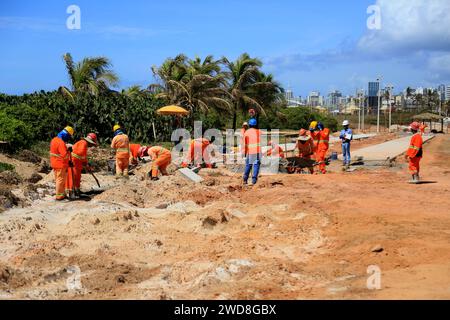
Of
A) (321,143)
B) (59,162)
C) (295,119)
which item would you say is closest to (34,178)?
Answer: (59,162)

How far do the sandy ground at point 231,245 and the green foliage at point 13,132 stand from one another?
6.94 meters

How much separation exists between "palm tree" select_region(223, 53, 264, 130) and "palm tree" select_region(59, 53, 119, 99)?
8278mm

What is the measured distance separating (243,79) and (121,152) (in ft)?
65.2

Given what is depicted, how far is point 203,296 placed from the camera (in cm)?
574

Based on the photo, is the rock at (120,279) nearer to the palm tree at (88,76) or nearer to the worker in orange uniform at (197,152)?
the worker in orange uniform at (197,152)

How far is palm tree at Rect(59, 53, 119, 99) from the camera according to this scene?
2682 cm

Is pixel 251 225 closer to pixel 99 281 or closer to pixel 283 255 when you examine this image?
pixel 283 255

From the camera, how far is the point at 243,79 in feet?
111

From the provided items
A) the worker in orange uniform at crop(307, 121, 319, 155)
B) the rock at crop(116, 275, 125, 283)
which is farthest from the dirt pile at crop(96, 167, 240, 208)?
the rock at crop(116, 275, 125, 283)
